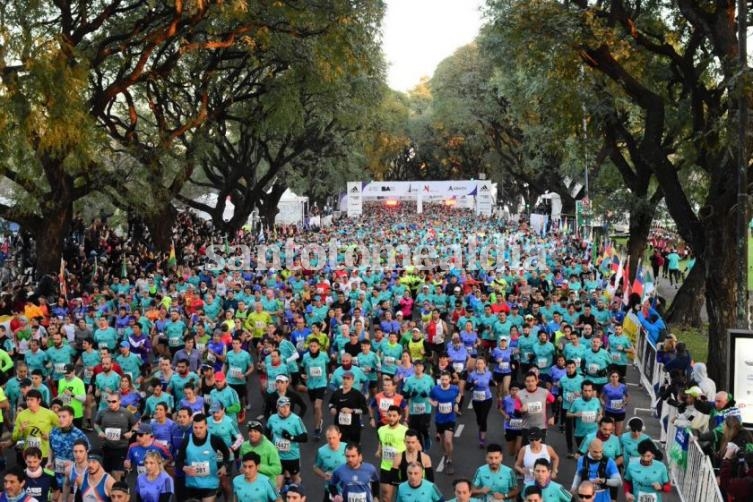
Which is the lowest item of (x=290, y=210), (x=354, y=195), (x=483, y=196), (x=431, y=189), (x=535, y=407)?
(x=535, y=407)

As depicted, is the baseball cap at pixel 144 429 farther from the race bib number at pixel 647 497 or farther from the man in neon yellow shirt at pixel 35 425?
the race bib number at pixel 647 497

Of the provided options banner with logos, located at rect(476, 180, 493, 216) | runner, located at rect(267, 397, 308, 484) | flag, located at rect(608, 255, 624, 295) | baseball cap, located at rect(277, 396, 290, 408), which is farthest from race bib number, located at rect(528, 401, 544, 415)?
banner with logos, located at rect(476, 180, 493, 216)

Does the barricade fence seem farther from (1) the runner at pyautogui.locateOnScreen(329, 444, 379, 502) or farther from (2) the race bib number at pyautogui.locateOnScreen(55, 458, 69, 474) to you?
(2) the race bib number at pyautogui.locateOnScreen(55, 458, 69, 474)

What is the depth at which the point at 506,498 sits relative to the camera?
756cm

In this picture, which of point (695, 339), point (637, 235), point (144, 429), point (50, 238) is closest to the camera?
point (144, 429)

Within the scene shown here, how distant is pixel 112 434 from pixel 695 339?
14864mm

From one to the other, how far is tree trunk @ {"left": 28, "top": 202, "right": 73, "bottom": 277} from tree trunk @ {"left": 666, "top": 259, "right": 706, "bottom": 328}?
48.6ft

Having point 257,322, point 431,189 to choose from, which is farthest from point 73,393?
point 431,189

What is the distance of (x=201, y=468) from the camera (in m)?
8.00

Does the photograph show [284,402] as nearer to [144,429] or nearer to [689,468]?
[144,429]

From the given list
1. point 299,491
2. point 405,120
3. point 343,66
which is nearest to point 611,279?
point 343,66

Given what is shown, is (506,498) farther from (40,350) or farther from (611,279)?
(611,279)

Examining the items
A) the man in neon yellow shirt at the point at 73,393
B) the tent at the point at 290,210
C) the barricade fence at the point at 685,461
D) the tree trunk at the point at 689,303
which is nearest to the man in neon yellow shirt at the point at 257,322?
the man in neon yellow shirt at the point at 73,393

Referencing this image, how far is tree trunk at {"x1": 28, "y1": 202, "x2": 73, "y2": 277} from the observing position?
67.6ft
